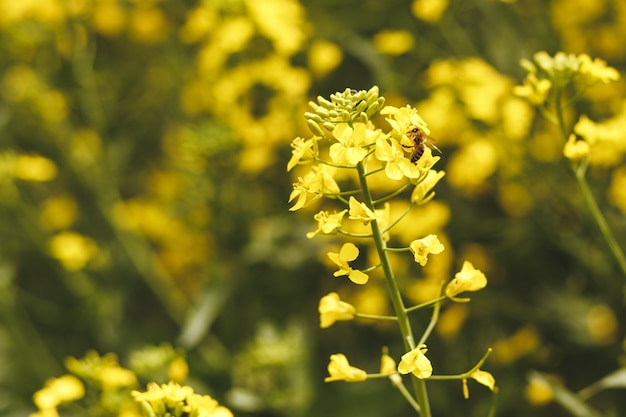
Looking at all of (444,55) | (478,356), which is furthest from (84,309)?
(444,55)

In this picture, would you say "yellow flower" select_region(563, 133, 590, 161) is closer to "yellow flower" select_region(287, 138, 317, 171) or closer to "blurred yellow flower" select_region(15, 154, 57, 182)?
"yellow flower" select_region(287, 138, 317, 171)

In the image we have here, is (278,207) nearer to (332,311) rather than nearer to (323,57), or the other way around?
(323,57)

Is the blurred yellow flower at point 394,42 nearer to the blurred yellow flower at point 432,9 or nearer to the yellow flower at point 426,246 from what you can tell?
the blurred yellow flower at point 432,9

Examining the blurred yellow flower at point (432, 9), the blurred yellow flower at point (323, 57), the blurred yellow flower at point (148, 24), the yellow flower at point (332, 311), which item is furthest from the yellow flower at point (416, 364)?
the blurred yellow flower at point (148, 24)

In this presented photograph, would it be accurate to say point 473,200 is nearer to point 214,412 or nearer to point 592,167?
point 592,167

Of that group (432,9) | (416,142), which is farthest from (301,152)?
(432,9)

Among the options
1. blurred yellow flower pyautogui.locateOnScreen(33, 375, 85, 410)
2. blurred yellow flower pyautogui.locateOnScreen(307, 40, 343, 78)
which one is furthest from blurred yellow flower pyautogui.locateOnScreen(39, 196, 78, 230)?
blurred yellow flower pyautogui.locateOnScreen(33, 375, 85, 410)
